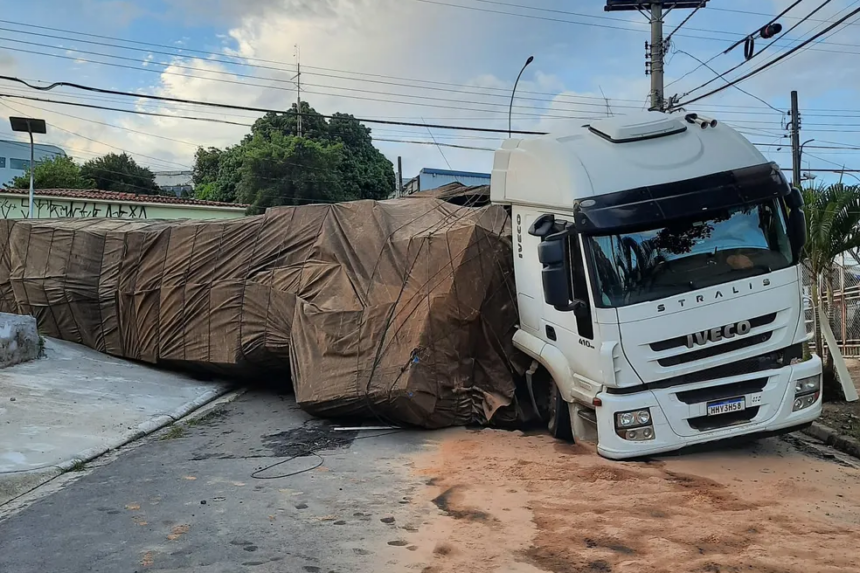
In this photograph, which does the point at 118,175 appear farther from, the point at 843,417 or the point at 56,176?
the point at 843,417

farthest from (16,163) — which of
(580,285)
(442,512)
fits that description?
(442,512)

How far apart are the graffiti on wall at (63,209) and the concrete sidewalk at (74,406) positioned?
14848mm

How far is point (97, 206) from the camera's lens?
27281 mm

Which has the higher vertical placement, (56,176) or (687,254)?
(56,176)

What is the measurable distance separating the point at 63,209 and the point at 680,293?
88.2ft

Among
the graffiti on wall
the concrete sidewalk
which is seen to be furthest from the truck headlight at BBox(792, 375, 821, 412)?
the graffiti on wall

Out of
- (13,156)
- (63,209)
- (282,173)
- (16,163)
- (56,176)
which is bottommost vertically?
(63,209)

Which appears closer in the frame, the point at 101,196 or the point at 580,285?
the point at 580,285

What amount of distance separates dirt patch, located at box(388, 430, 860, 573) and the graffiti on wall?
22427 millimetres

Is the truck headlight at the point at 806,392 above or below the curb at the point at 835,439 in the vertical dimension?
above

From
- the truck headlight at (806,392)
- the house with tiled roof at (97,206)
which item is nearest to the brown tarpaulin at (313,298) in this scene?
the truck headlight at (806,392)

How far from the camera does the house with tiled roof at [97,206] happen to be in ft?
84.2

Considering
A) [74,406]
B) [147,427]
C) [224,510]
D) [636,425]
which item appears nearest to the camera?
[224,510]

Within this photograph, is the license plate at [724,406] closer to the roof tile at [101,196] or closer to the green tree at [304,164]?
the roof tile at [101,196]
